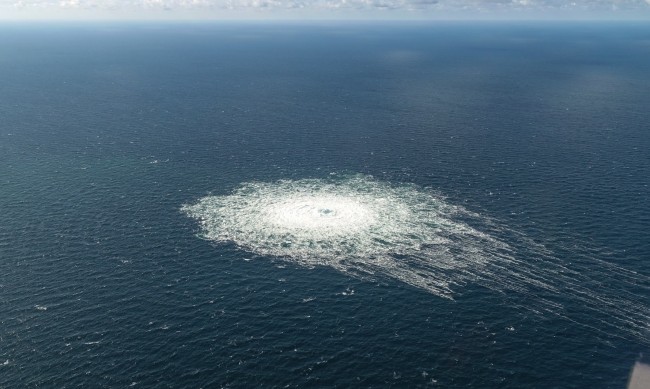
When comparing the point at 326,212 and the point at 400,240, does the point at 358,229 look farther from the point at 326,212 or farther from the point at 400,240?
the point at 326,212

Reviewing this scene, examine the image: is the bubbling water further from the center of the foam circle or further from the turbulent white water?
the center of the foam circle

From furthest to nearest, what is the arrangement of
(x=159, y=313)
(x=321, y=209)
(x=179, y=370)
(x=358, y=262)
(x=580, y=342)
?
(x=321, y=209)
(x=358, y=262)
(x=159, y=313)
(x=580, y=342)
(x=179, y=370)


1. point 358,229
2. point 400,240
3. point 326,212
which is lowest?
point 400,240

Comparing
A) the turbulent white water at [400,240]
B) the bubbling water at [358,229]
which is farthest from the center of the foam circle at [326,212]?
the bubbling water at [358,229]

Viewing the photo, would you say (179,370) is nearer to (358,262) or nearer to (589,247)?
(358,262)

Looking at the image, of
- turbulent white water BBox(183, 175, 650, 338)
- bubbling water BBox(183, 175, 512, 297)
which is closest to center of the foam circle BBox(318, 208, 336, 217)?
turbulent white water BBox(183, 175, 650, 338)

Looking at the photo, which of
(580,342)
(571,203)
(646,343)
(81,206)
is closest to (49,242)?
(81,206)

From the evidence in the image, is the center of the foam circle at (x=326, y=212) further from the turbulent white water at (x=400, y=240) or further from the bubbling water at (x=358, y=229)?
the bubbling water at (x=358, y=229)

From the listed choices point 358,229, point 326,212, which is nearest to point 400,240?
point 358,229
